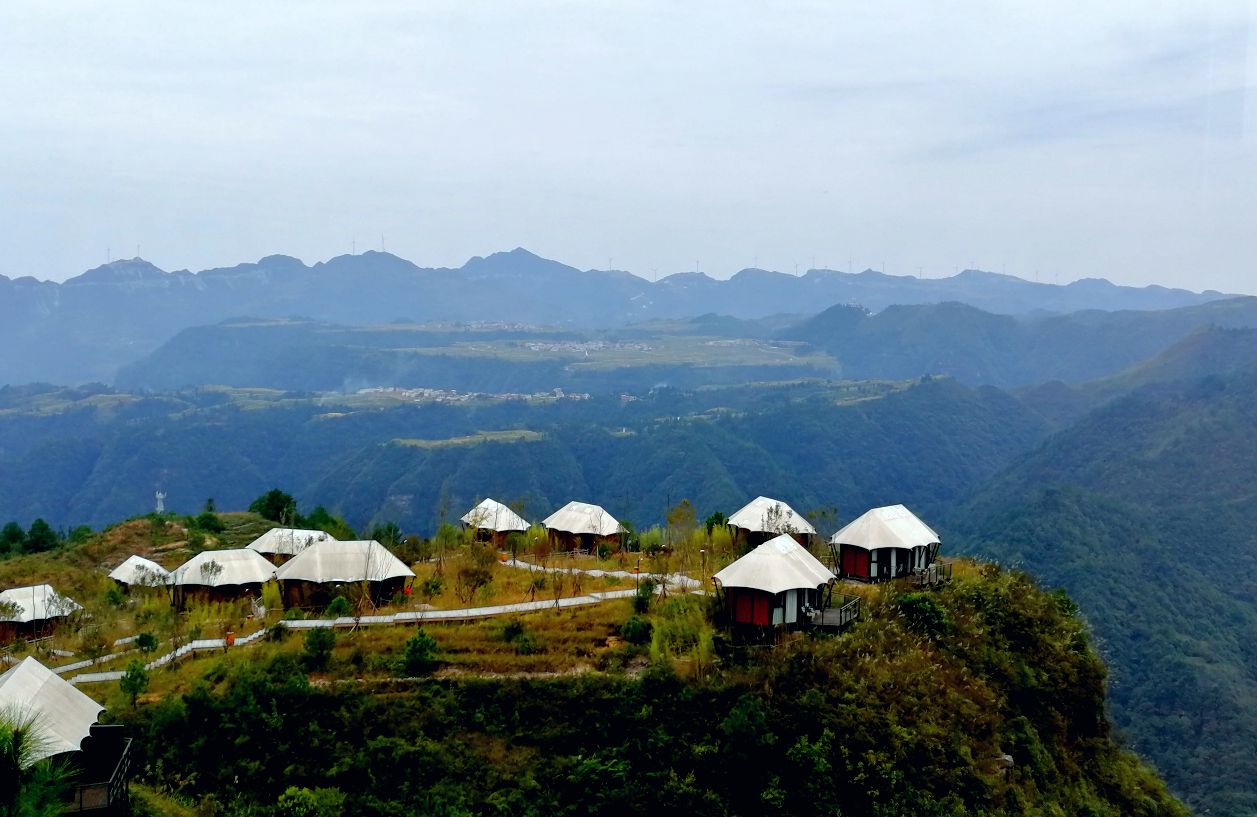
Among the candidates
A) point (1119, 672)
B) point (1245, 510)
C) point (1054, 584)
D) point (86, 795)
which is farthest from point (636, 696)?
point (1245, 510)

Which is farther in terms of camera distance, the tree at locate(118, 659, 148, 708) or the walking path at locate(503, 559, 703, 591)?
the walking path at locate(503, 559, 703, 591)

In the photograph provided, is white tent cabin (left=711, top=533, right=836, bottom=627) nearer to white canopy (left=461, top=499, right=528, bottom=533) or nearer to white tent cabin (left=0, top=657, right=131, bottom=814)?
white tent cabin (left=0, top=657, right=131, bottom=814)

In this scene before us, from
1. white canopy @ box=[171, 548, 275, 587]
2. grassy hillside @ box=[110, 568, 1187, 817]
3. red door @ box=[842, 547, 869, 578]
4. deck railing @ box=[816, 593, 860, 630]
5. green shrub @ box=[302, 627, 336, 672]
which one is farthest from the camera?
white canopy @ box=[171, 548, 275, 587]

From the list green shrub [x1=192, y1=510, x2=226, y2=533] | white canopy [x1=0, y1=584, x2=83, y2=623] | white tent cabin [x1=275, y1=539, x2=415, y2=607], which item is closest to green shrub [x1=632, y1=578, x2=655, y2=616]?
white tent cabin [x1=275, y1=539, x2=415, y2=607]

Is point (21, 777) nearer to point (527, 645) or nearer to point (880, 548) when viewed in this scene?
point (527, 645)

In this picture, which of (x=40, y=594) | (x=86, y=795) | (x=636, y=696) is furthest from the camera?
(x=40, y=594)

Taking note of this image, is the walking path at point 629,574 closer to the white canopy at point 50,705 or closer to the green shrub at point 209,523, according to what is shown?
the white canopy at point 50,705

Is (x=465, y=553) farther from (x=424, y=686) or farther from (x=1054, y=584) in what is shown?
(x=1054, y=584)
